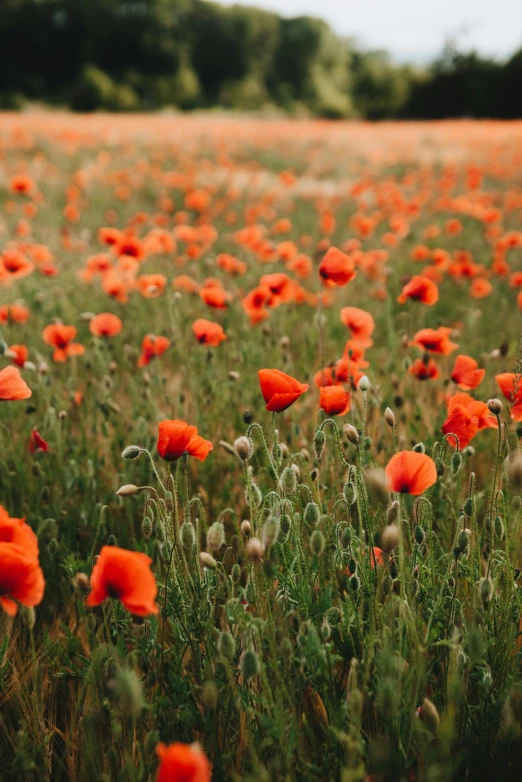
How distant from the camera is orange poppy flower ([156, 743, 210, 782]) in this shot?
2.63 feet

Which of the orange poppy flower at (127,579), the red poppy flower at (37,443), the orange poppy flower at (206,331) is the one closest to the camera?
the orange poppy flower at (127,579)

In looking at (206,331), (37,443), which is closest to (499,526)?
(206,331)

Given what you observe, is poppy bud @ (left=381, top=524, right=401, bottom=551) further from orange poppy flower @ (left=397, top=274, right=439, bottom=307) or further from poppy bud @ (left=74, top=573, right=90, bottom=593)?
orange poppy flower @ (left=397, top=274, right=439, bottom=307)

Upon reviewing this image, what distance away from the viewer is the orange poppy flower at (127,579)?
953 mm

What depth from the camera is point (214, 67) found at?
5925cm

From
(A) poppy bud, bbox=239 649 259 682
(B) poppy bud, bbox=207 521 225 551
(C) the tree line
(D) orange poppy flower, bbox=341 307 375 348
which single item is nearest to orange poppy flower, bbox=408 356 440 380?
(D) orange poppy flower, bbox=341 307 375 348

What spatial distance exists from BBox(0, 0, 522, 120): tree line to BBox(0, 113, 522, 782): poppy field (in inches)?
1546

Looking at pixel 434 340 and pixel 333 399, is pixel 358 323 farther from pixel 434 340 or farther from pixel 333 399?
pixel 333 399

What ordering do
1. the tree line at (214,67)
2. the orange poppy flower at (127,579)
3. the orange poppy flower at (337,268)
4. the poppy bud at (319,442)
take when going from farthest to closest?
the tree line at (214,67), the orange poppy flower at (337,268), the poppy bud at (319,442), the orange poppy flower at (127,579)

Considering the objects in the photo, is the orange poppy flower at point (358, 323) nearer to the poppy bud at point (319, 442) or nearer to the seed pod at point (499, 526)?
the poppy bud at point (319, 442)

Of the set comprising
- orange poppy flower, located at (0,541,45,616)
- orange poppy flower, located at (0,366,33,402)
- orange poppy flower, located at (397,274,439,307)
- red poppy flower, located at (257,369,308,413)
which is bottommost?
orange poppy flower, located at (0,541,45,616)

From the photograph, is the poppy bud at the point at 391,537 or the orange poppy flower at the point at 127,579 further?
the poppy bud at the point at 391,537

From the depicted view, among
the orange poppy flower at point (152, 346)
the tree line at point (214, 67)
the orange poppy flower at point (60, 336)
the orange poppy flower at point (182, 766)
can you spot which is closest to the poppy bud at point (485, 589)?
the orange poppy flower at point (182, 766)

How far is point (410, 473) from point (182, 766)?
641 mm
